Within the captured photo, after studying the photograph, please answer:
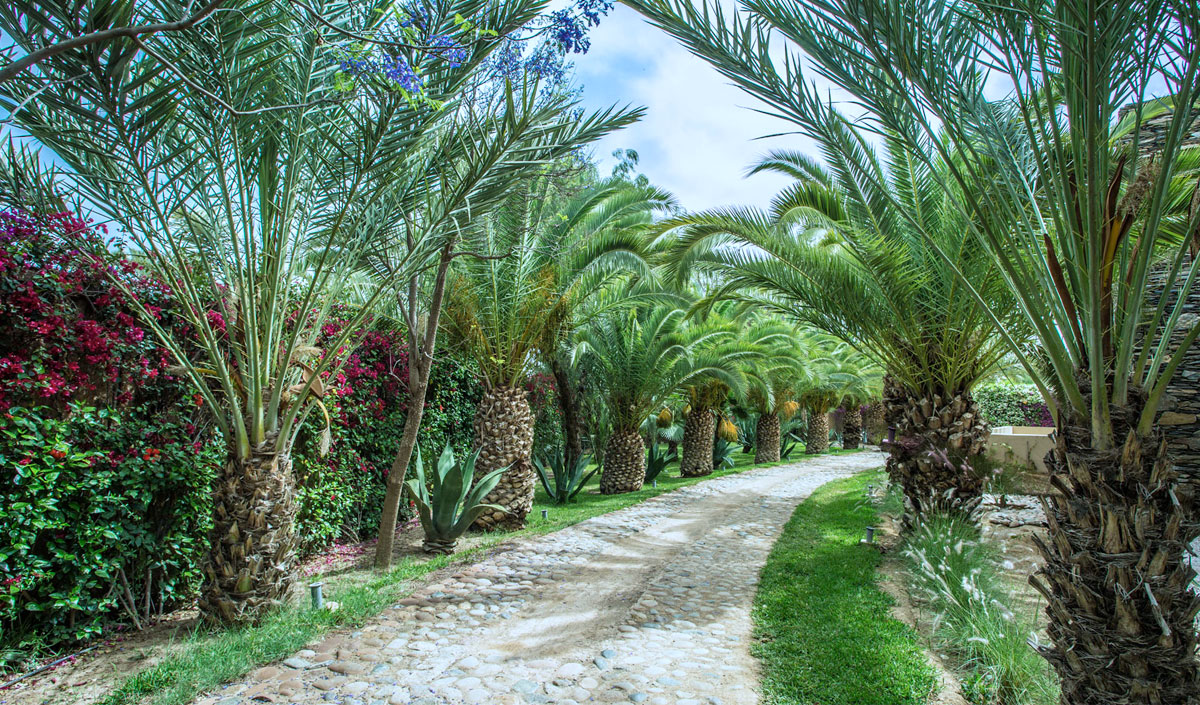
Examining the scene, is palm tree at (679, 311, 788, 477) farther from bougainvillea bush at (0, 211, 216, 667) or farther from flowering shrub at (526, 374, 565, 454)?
bougainvillea bush at (0, 211, 216, 667)

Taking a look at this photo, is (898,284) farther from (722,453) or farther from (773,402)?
(722,453)

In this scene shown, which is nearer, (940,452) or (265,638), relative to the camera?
(265,638)

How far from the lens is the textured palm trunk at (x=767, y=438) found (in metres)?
19.7

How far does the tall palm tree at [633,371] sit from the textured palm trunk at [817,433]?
13.2 m

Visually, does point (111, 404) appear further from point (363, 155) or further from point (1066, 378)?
point (1066, 378)

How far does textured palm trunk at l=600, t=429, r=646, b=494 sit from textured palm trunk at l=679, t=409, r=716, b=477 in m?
3.29

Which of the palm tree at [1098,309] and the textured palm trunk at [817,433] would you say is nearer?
the palm tree at [1098,309]

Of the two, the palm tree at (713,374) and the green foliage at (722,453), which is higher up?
the palm tree at (713,374)

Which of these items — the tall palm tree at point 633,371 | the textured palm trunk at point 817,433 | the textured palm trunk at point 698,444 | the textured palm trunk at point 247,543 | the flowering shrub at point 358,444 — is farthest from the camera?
the textured palm trunk at point 817,433

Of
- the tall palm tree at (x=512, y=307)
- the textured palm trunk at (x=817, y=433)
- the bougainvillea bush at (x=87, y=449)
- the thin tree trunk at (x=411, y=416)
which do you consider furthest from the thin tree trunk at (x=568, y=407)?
the textured palm trunk at (x=817, y=433)

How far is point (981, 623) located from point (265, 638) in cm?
445

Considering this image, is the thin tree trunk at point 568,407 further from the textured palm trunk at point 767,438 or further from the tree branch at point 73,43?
the tree branch at point 73,43

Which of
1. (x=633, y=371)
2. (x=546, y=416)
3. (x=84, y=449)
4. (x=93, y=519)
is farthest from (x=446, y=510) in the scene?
(x=546, y=416)

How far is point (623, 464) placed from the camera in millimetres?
12352
